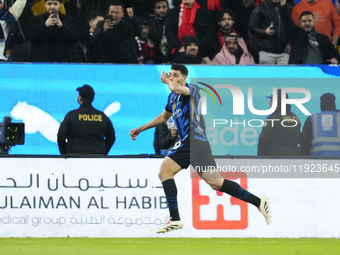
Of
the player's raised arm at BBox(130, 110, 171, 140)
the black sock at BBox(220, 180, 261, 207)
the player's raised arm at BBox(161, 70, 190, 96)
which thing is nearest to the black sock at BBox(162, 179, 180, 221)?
the black sock at BBox(220, 180, 261, 207)

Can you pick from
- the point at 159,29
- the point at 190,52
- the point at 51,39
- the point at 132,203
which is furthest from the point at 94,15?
the point at 132,203

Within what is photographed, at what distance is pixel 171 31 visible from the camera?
866 cm

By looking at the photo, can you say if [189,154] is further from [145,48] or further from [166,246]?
[145,48]

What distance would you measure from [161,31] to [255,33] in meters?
1.75

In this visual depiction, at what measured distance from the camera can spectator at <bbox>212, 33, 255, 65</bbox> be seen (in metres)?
8.59

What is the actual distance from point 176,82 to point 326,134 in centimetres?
316

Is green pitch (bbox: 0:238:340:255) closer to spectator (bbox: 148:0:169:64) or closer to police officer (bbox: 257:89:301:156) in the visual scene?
police officer (bbox: 257:89:301:156)

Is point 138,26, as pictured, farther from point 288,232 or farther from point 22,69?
point 288,232

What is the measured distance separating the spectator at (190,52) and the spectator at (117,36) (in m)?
0.81

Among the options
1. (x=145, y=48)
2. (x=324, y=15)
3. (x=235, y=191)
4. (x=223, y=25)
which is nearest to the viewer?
(x=235, y=191)

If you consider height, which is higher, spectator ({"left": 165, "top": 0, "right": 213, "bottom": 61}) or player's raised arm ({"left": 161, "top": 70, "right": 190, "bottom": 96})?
spectator ({"left": 165, "top": 0, "right": 213, "bottom": 61})

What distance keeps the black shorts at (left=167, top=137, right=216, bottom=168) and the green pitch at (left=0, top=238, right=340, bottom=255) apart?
1009mm

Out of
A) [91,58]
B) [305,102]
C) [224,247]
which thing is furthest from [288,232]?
[91,58]

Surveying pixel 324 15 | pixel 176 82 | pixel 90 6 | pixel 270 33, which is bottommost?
pixel 176 82
